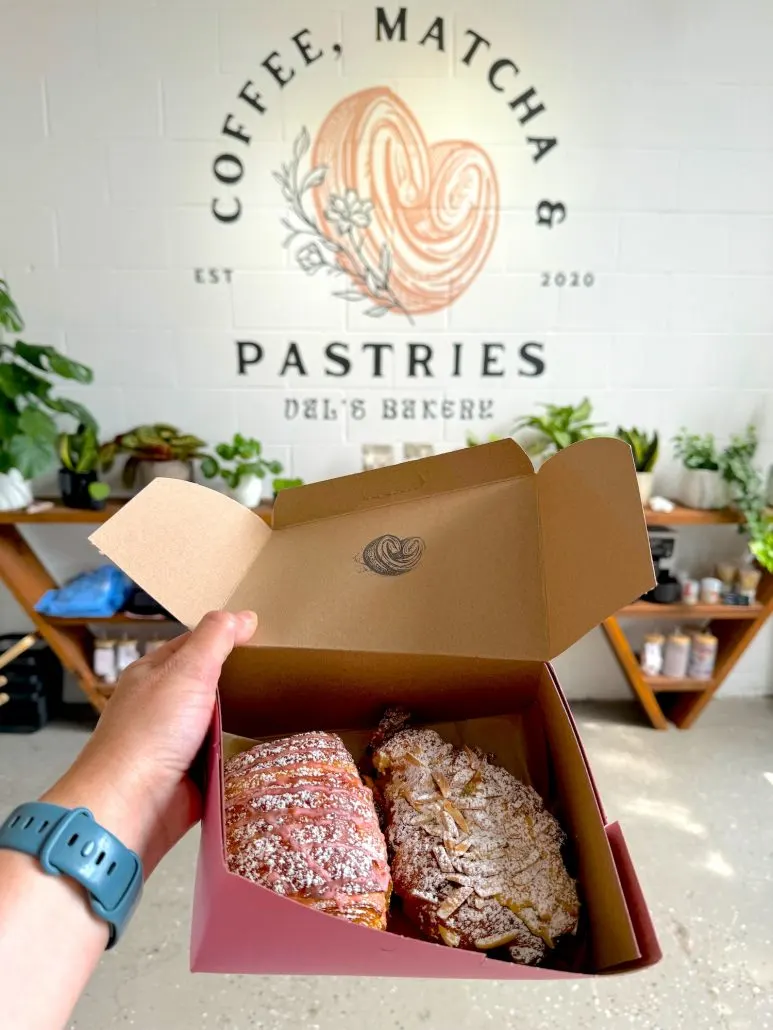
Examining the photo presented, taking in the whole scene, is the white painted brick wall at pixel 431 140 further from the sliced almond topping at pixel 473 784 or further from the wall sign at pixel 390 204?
the sliced almond topping at pixel 473 784

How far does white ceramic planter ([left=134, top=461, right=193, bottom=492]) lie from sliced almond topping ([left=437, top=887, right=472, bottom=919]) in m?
1.77

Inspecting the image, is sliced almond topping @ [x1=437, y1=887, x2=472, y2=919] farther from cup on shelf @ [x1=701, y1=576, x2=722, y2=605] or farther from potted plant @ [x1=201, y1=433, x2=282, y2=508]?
cup on shelf @ [x1=701, y1=576, x2=722, y2=605]

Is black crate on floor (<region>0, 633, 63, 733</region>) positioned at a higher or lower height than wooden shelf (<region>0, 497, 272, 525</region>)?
lower

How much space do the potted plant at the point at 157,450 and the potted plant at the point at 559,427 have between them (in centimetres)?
116

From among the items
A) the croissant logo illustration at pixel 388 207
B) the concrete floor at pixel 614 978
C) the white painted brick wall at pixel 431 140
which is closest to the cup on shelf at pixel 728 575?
the white painted brick wall at pixel 431 140

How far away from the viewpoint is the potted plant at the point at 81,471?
7.32ft

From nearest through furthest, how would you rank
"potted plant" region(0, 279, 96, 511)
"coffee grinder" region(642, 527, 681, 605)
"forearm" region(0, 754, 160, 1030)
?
1. "forearm" region(0, 754, 160, 1030)
2. "potted plant" region(0, 279, 96, 511)
3. "coffee grinder" region(642, 527, 681, 605)

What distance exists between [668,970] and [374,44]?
8.88 feet

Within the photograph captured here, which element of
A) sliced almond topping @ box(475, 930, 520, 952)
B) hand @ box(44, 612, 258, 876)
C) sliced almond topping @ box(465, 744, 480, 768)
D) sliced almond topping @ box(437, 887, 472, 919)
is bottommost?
sliced almond topping @ box(475, 930, 520, 952)

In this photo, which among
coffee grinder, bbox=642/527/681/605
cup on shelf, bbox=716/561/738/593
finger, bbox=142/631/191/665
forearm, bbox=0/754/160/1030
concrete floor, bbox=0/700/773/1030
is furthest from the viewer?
cup on shelf, bbox=716/561/738/593

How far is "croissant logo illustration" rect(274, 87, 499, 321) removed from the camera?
220 centimetres

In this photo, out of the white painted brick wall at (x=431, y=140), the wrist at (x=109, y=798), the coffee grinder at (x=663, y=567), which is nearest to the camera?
the wrist at (x=109, y=798)

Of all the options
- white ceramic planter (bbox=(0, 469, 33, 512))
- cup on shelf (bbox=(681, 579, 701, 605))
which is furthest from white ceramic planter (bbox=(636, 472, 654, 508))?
white ceramic planter (bbox=(0, 469, 33, 512))

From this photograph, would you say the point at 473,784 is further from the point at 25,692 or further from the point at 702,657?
the point at 25,692
